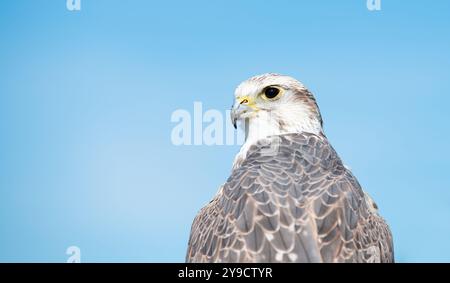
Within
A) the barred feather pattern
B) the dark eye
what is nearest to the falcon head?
the dark eye

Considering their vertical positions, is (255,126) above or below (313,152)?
above

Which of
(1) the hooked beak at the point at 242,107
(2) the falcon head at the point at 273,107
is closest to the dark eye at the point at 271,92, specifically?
(2) the falcon head at the point at 273,107

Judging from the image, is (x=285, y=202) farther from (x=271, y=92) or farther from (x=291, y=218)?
(x=271, y=92)

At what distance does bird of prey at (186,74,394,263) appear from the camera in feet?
15.8

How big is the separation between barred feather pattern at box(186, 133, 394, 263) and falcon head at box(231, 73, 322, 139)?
827 millimetres

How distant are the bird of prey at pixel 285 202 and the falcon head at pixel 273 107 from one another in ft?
0.04

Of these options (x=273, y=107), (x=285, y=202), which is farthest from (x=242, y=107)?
(x=285, y=202)

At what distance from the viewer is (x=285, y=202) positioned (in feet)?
16.9

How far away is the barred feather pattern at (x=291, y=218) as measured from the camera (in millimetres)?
4785

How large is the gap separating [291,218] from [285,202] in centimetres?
23
